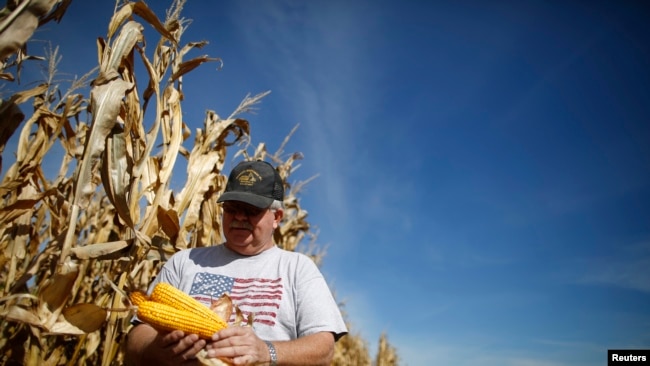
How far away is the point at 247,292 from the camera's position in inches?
75.1

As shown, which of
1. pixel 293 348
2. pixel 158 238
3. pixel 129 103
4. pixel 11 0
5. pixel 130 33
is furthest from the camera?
pixel 158 238

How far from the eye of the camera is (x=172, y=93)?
2648mm

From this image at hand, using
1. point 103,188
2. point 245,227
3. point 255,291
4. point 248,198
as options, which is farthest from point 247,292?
point 103,188

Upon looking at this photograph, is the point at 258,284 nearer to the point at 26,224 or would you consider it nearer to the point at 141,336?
the point at 141,336

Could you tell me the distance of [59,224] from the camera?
2.52 metres

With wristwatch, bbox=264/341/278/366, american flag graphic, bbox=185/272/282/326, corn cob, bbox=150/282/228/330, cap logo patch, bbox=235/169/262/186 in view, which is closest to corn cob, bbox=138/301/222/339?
corn cob, bbox=150/282/228/330

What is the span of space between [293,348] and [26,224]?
7.16 ft

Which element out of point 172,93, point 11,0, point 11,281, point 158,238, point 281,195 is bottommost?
point 11,281

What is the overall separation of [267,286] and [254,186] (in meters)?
0.57

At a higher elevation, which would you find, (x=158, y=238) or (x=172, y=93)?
(x=172, y=93)

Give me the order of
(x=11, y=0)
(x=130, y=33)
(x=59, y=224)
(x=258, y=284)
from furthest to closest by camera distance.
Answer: (x=59, y=224), (x=258, y=284), (x=130, y=33), (x=11, y=0)

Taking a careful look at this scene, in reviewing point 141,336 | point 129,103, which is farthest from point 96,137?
point 141,336

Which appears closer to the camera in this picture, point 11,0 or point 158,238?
point 11,0

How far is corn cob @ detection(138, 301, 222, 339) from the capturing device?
1.39 meters
